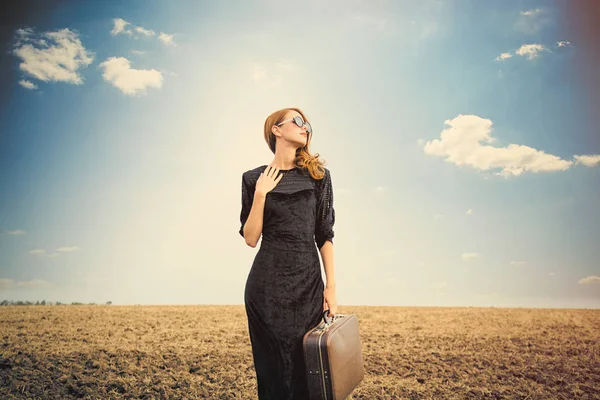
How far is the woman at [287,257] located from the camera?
10.4 feet

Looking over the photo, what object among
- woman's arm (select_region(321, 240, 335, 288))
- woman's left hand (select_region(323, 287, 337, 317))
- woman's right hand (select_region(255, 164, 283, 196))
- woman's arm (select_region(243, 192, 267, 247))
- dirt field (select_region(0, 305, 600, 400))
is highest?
woman's right hand (select_region(255, 164, 283, 196))

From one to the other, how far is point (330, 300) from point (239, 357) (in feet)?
17.4

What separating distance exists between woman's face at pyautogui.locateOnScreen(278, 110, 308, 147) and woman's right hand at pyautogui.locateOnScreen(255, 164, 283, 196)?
0.82 ft

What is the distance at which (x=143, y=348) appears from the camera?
8656mm

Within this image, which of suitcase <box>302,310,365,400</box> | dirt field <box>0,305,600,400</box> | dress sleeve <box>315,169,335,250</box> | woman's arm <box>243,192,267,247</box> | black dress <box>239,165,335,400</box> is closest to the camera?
suitcase <box>302,310,365,400</box>

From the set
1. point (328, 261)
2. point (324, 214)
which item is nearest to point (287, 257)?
point (328, 261)

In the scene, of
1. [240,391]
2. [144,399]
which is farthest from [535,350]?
[144,399]

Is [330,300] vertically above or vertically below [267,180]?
below

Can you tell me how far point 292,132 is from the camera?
3.54 m

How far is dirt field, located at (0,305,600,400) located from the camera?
6863mm

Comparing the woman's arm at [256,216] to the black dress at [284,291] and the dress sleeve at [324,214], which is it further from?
the dress sleeve at [324,214]

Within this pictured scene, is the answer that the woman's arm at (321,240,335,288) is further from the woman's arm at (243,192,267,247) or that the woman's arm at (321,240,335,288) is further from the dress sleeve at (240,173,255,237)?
the dress sleeve at (240,173,255,237)

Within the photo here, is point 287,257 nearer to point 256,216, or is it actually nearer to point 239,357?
point 256,216

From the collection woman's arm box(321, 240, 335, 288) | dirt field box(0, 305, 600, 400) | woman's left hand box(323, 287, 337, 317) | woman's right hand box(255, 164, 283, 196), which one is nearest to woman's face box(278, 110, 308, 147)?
woman's right hand box(255, 164, 283, 196)
